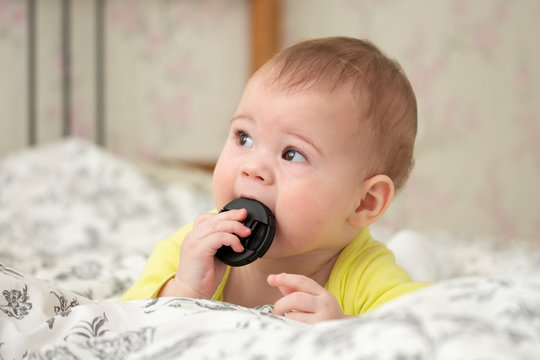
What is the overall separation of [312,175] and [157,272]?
30 cm

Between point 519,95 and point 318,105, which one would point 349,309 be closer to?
point 318,105

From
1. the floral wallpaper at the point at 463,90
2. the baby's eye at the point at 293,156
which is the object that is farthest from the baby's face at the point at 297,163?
the floral wallpaper at the point at 463,90

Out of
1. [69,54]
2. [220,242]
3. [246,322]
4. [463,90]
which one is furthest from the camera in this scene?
[463,90]

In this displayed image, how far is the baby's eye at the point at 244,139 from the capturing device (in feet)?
2.94

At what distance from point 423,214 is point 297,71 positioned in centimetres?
231

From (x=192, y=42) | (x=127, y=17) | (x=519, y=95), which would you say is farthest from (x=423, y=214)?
(x=127, y=17)

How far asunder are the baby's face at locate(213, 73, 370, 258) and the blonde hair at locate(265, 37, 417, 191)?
24 millimetres

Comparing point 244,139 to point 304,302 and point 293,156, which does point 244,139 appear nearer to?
point 293,156

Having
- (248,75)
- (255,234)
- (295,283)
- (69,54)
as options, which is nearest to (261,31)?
(248,75)

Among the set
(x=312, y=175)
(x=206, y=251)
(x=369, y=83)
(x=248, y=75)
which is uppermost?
(x=369, y=83)

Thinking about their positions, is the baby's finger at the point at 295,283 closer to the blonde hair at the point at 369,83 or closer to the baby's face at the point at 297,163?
the baby's face at the point at 297,163

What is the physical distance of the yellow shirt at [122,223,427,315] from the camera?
904 mm

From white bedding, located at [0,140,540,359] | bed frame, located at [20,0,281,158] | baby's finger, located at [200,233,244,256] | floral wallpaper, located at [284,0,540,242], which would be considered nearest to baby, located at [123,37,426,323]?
baby's finger, located at [200,233,244,256]

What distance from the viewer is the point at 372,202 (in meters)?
0.95
